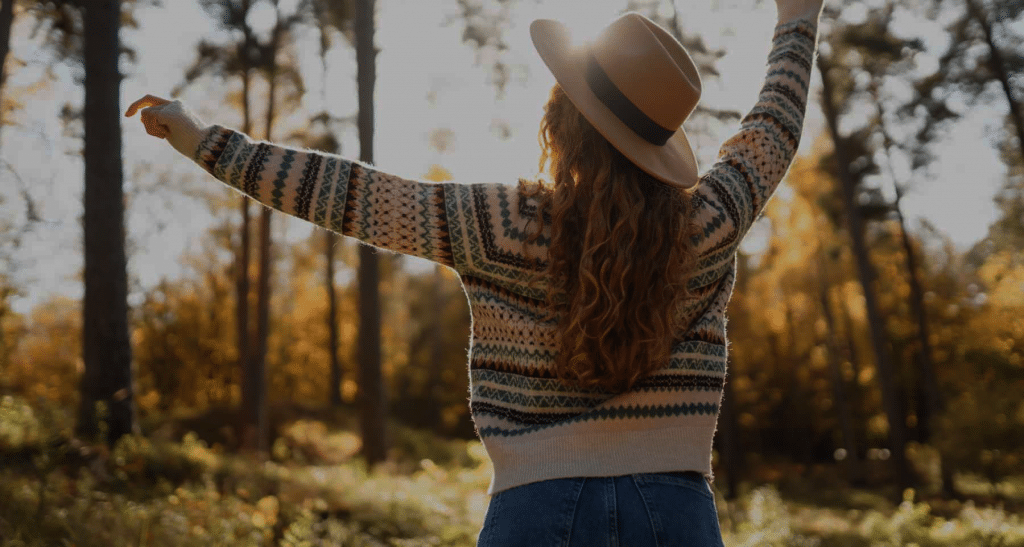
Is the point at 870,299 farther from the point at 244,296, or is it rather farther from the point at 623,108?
the point at 623,108

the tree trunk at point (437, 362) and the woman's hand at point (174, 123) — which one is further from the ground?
the woman's hand at point (174, 123)

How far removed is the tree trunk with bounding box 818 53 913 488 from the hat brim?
15619 mm

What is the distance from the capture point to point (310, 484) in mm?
6738

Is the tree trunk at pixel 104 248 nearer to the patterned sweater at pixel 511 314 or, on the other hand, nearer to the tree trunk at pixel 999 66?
the patterned sweater at pixel 511 314

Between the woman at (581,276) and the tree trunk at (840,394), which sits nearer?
the woman at (581,276)

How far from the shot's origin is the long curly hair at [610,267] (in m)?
1.41

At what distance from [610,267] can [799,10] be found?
0.97 metres

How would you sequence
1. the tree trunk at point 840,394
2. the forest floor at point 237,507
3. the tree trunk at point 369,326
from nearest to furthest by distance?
1. the forest floor at point 237,507
2. the tree trunk at point 369,326
3. the tree trunk at point 840,394

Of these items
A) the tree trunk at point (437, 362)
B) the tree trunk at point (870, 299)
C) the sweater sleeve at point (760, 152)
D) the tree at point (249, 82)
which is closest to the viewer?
the sweater sleeve at point (760, 152)

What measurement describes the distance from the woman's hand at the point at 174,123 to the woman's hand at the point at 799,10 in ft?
4.64

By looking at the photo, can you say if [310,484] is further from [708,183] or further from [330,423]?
[330,423]

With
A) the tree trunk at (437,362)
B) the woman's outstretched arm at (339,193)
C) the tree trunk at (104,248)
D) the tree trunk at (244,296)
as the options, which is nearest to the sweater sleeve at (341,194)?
the woman's outstretched arm at (339,193)

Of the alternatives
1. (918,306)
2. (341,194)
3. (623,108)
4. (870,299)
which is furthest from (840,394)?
(341,194)

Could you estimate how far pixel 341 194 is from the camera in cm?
139
